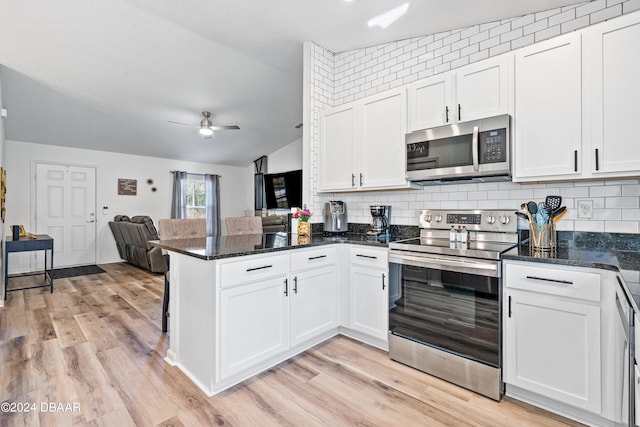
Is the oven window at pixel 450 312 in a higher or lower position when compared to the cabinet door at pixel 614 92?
lower

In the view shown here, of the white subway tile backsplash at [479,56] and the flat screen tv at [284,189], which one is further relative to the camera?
the flat screen tv at [284,189]

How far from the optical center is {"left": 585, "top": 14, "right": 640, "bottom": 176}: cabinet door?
1689mm

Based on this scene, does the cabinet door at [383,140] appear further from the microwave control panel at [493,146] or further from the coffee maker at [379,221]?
the microwave control panel at [493,146]

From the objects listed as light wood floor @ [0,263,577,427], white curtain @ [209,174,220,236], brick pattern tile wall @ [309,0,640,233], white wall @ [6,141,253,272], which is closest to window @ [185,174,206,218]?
white curtain @ [209,174,220,236]

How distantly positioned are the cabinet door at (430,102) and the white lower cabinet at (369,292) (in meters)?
1.11

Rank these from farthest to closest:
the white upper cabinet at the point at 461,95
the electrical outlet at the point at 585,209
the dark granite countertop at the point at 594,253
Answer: the white upper cabinet at the point at 461,95, the electrical outlet at the point at 585,209, the dark granite countertop at the point at 594,253

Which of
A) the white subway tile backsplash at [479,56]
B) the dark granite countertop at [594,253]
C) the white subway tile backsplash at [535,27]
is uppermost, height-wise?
the white subway tile backsplash at [535,27]

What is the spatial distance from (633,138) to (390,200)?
1746 mm

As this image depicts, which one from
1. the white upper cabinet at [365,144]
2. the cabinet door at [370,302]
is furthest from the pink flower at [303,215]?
the cabinet door at [370,302]

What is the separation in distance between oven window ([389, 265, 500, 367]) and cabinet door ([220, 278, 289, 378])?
864 millimetres

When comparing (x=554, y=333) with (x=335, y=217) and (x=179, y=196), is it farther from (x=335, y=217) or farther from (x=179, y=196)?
(x=179, y=196)

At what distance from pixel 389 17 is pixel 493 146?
1438 mm

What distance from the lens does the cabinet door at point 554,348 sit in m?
1.55

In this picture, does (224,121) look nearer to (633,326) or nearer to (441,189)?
(441,189)
